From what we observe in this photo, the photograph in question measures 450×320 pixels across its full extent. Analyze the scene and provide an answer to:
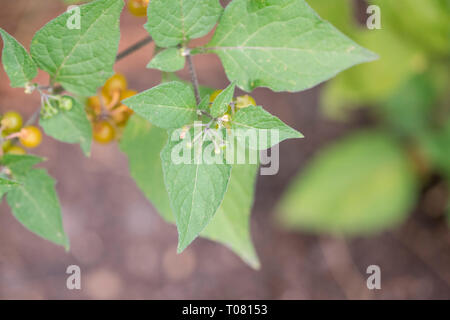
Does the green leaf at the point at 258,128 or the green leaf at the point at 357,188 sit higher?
the green leaf at the point at 258,128

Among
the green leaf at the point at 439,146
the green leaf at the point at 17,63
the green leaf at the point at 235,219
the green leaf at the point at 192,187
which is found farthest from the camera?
the green leaf at the point at 439,146

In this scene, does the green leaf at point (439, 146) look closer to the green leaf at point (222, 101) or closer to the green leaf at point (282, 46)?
the green leaf at point (282, 46)

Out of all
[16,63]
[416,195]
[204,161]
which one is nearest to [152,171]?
[204,161]

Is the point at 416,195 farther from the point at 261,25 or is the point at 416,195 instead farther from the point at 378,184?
the point at 261,25

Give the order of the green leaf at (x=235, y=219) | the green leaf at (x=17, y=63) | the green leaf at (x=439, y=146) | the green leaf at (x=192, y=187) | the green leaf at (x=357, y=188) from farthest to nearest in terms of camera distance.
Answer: the green leaf at (x=357, y=188) → the green leaf at (x=439, y=146) → the green leaf at (x=235, y=219) → the green leaf at (x=17, y=63) → the green leaf at (x=192, y=187)

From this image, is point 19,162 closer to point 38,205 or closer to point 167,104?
point 38,205

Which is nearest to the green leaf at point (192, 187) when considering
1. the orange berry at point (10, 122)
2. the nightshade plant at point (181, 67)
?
the nightshade plant at point (181, 67)

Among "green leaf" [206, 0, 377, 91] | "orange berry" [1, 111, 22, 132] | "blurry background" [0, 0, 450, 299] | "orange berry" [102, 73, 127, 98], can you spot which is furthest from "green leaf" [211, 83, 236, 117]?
"blurry background" [0, 0, 450, 299]
